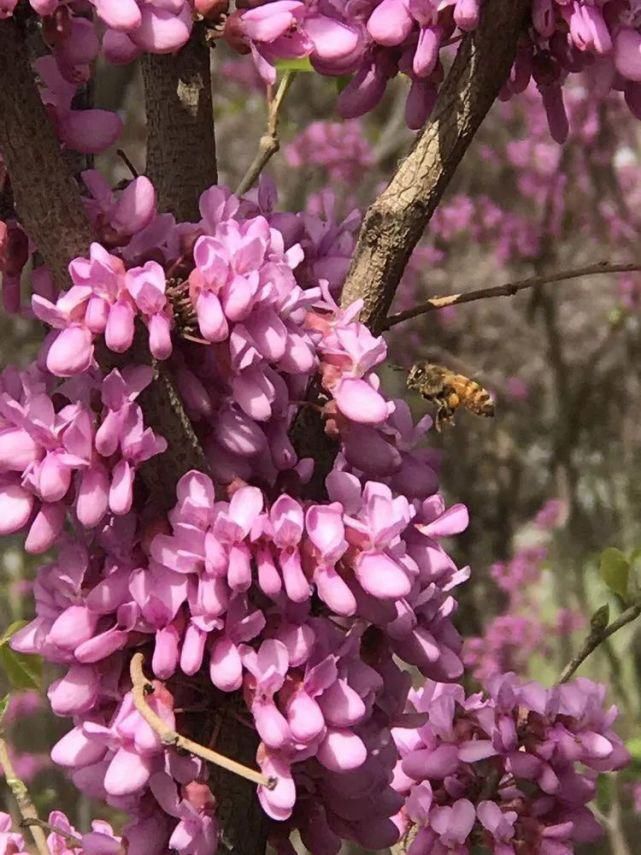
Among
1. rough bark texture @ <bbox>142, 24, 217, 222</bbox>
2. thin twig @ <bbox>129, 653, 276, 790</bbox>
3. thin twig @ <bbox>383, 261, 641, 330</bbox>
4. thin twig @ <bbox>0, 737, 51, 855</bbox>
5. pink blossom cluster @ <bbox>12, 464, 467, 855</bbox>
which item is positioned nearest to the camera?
thin twig @ <bbox>129, 653, 276, 790</bbox>

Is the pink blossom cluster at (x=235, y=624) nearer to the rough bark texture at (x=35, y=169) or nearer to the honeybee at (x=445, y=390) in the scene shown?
the rough bark texture at (x=35, y=169)

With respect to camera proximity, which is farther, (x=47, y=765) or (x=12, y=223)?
(x=47, y=765)

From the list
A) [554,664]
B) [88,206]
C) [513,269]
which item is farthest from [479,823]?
[513,269]

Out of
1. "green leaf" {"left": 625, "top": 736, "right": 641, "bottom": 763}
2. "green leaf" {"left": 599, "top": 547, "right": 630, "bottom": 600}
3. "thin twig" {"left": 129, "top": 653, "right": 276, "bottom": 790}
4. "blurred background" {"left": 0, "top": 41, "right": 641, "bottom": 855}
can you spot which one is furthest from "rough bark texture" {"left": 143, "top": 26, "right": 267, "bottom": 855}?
"blurred background" {"left": 0, "top": 41, "right": 641, "bottom": 855}

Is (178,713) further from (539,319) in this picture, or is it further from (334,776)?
(539,319)

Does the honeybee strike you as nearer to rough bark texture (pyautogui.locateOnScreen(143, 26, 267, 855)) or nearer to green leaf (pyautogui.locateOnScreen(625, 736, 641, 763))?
rough bark texture (pyautogui.locateOnScreen(143, 26, 267, 855))

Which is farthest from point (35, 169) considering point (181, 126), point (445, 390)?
point (445, 390)
